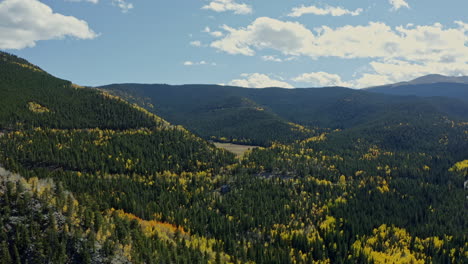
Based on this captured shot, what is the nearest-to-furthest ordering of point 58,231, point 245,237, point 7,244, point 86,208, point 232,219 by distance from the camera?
point 7,244
point 58,231
point 86,208
point 245,237
point 232,219

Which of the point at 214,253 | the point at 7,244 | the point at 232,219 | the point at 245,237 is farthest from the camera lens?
the point at 232,219

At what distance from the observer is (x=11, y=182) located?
91.2 meters

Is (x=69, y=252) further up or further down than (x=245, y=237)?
further up

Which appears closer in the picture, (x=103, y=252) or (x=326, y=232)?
(x=103, y=252)

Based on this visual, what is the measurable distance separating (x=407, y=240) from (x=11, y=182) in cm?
19601

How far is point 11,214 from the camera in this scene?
84.8 m

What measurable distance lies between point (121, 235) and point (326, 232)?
12594 centimetres

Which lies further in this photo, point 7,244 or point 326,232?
point 326,232

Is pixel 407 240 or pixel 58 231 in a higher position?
pixel 58 231

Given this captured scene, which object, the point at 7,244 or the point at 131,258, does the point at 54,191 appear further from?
the point at 131,258

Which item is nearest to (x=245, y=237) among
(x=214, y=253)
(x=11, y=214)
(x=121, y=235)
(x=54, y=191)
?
(x=214, y=253)

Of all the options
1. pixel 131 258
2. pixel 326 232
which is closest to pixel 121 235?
pixel 131 258

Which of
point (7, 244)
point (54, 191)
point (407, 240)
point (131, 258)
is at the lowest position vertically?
point (407, 240)

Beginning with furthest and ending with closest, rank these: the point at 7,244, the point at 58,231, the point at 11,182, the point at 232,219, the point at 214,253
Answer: the point at 232,219 < the point at 214,253 < the point at 11,182 < the point at 58,231 < the point at 7,244
